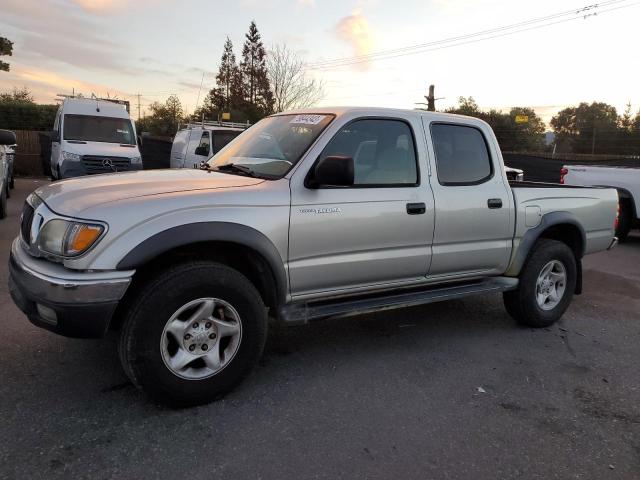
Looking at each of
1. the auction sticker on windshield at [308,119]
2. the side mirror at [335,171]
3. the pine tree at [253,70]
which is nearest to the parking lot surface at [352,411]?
the side mirror at [335,171]

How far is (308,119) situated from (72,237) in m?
1.93

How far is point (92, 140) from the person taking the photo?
42.2ft

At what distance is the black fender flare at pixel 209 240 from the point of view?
9.36ft

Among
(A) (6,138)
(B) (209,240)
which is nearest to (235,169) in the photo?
(B) (209,240)

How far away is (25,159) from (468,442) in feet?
72.0

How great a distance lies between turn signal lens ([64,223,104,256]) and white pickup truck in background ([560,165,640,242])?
9134 millimetres

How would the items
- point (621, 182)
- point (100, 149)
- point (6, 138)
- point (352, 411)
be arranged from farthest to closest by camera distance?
point (100, 149), point (621, 182), point (6, 138), point (352, 411)

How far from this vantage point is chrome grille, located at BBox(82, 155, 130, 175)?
477 inches

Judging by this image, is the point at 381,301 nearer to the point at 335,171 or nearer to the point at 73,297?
the point at 335,171

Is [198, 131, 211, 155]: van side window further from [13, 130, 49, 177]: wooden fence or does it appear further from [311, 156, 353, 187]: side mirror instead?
[13, 130, 49, 177]: wooden fence

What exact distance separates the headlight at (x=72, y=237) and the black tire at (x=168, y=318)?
1.33ft

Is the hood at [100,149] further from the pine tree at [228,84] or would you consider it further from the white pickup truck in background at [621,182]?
the pine tree at [228,84]

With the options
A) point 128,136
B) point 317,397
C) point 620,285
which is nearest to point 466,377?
point 317,397

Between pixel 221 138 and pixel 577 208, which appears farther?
pixel 221 138
